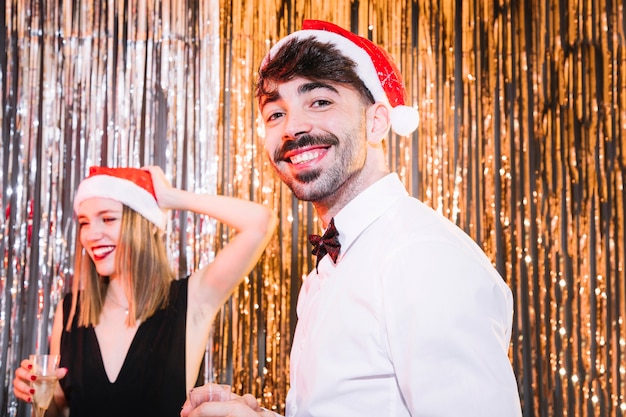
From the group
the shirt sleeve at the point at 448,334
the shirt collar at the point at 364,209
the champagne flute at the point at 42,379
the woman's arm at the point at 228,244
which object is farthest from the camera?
the woman's arm at the point at 228,244

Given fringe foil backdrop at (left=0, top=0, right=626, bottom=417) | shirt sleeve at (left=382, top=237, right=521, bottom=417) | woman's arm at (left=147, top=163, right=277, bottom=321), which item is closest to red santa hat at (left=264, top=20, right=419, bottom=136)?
shirt sleeve at (left=382, top=237, right=521, bottom=417)

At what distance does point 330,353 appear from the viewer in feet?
3.63

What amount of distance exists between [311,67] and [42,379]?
45.5 inches

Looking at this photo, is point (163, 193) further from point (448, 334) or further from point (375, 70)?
point (448, 334)

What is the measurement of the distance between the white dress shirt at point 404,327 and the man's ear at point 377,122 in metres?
0.15

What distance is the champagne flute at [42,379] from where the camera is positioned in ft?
6.18

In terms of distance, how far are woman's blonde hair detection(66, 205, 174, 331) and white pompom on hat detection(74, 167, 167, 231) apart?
29mm

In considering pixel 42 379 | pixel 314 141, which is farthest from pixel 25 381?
pixel 314 141

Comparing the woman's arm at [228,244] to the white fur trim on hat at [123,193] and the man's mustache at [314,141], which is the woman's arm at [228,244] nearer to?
the white fur trim on hat at [123,193]

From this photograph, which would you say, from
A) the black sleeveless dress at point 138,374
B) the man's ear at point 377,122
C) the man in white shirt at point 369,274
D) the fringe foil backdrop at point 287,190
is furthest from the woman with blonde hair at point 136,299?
the man's ear at point 377,122

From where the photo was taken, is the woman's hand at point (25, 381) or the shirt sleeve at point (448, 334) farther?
the woman's hand at point (25, 381)

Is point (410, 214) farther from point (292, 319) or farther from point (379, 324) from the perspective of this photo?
point (292, 319)

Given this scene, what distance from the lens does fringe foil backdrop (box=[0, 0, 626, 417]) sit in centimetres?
268

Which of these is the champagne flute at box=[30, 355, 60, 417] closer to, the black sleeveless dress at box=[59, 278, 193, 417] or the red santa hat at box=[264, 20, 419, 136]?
the black sleeveless dress at box=[59, 278, 193, 417]
